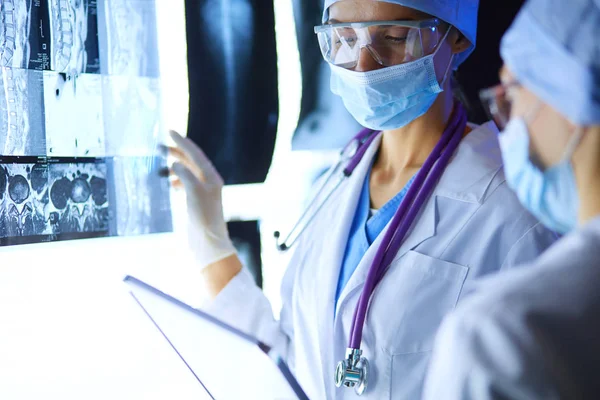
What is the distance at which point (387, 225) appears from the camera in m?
1.18

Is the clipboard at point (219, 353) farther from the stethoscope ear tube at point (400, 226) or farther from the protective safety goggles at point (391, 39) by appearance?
the protective safety goggles at point (391, 39)

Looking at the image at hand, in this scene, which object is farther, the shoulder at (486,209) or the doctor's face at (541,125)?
the shoulder at (486,209)

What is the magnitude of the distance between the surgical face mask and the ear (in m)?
0.03

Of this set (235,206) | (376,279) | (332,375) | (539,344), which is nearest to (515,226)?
(376,279)

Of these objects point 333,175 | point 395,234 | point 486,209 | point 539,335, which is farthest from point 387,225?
point 539,335

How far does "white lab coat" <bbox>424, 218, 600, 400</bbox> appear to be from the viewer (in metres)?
0.49

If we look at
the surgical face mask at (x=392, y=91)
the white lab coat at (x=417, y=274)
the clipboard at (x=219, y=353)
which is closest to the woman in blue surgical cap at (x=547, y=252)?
the clipboard at (x=219, y=353)

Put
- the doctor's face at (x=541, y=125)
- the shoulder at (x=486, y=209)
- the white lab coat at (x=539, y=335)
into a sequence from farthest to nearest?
1. the shoulder at (x=486, y=209)
2. the doctor's face at (x=541, y=125)
3. the white lab coat at (x=539, y=335)

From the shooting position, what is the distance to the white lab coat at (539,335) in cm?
49

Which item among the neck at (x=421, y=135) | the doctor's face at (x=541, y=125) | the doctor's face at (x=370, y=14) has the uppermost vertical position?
the doctor's face at (x=370, y=14)

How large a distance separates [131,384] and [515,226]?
0.80m

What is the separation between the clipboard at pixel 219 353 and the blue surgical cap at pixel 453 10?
A: 0.67 meters

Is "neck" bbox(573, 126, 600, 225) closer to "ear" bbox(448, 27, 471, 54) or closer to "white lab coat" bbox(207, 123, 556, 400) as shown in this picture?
"white lab coat" bbox(207, 123, 556, 400)

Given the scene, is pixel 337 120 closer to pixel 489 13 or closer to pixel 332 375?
pixel 489 13
